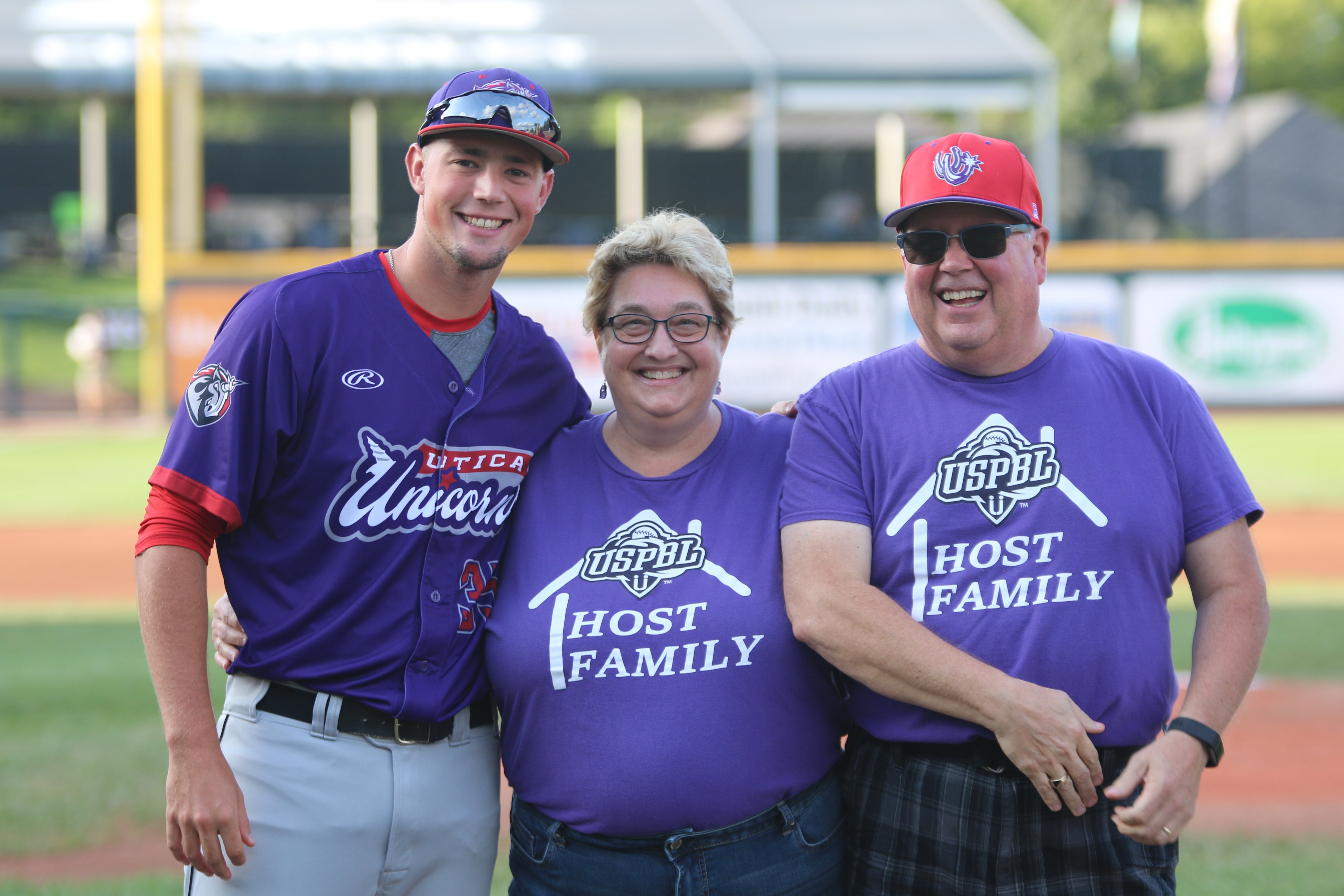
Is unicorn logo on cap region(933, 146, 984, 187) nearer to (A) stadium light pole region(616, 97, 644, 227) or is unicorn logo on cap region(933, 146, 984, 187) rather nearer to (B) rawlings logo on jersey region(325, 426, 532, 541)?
(B) rawlings logo on jersey region(325, 426, 532, 541)

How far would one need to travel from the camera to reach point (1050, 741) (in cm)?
221

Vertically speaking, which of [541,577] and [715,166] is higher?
[715,166]

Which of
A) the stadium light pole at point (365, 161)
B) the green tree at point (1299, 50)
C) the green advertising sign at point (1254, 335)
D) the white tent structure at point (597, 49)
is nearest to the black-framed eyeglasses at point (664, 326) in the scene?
the green advertising sign at point (1254, 335)

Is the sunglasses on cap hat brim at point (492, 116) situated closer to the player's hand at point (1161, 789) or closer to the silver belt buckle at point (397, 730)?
the silver belt buckle at point (397, 730)

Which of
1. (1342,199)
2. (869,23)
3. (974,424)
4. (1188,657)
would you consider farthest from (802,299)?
(1342,199)

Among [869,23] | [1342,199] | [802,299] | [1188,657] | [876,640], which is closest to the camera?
[876,640]

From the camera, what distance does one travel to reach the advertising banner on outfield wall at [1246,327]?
16031 millimetres

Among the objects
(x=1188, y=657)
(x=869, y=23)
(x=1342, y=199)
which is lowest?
(x=1188, y=657)

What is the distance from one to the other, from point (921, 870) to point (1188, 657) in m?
4.81

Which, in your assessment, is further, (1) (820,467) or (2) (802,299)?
(2) (802,299)

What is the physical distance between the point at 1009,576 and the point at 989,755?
0.34 metres

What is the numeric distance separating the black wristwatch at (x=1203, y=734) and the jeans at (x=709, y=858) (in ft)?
2.25

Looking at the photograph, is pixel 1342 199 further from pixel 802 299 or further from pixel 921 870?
pixel 921 870

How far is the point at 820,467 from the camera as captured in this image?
2.44m
